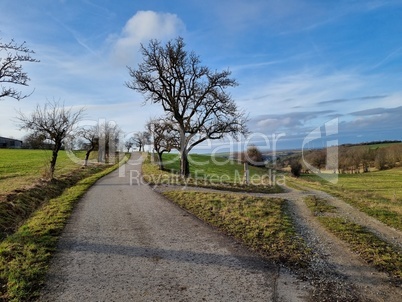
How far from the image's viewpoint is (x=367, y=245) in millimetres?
7512

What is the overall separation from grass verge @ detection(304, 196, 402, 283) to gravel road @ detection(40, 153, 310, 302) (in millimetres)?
2095

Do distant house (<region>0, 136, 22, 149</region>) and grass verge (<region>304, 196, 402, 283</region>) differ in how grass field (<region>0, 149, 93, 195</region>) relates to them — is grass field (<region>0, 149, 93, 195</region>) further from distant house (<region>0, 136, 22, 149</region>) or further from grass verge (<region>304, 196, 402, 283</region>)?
distant house (<region>0, 136, 22, 149</region>)

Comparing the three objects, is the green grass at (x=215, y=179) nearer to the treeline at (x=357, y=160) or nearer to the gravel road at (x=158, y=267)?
the gravel road at (x=158, y=267)

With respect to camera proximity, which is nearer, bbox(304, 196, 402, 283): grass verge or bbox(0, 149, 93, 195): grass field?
bbox(304, 196, 402, 283): grass verge

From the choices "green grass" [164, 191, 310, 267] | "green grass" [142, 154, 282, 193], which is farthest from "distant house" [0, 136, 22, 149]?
"green grass" [164, 191, 310, 267]

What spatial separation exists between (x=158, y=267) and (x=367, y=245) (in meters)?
5.20

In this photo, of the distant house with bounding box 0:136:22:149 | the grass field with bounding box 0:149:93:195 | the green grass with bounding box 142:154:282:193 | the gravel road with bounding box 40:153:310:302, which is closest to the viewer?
the gravel road with bounding box 40:153:310:302

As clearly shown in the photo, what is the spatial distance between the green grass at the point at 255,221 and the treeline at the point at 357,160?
2436 inches

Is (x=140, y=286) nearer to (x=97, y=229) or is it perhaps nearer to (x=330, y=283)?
(x=330, y=283)

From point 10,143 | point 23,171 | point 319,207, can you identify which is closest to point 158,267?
point 319,207

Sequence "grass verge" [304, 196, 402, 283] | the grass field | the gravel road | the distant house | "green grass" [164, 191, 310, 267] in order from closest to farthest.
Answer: the gravel road < "grass verge" [304, 196, 402, 283] < "green grass" [164, 191, 310, 267] < the grass field < the distant house

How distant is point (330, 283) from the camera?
18.1ft

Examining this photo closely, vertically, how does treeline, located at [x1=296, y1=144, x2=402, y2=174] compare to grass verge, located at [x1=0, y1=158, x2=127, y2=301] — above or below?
above

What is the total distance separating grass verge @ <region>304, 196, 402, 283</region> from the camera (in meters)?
6.27
